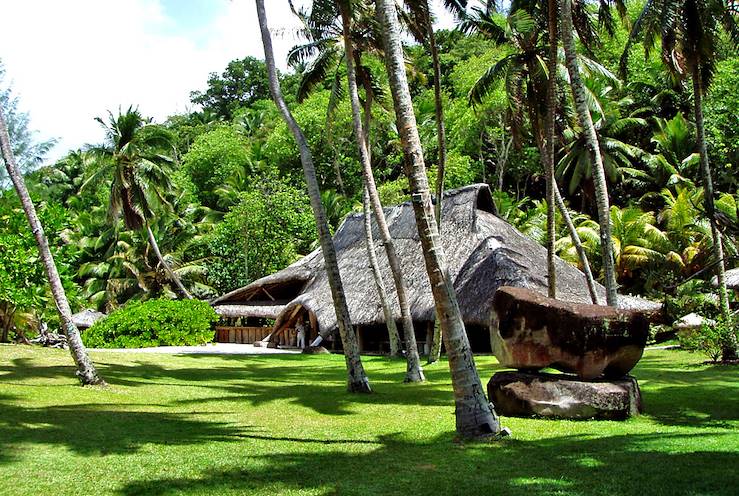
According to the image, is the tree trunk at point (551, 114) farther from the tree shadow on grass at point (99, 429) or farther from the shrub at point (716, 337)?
the tree shadow on grass at point (99, 429)

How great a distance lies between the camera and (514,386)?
31.3ft

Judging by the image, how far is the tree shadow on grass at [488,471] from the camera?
580cm

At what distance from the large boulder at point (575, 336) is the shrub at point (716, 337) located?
7.22 metres

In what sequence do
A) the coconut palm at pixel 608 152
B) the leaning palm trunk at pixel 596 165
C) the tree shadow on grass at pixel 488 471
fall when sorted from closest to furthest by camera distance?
1. the tree shadow on grass at pixel 488 471
2. the leaning palm trunk at pixel 596 165
3. the coconut palm at pixel 608 152

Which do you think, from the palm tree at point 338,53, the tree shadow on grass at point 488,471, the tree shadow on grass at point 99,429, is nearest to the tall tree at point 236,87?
the palm tree at point 338,53

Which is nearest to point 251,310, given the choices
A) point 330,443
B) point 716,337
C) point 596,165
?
point 716,337

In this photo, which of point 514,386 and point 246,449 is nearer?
point 246,449

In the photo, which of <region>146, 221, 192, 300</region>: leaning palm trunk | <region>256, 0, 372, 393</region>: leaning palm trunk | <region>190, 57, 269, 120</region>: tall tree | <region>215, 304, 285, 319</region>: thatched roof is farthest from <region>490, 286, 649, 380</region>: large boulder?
<region>190, 57, 269, 120</region>: tall tree

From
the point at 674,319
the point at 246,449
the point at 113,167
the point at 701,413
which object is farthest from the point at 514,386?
the point at 113,167

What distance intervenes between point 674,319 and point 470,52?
25.2 m

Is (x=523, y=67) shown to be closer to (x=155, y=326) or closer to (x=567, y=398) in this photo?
(x=567, y=398)

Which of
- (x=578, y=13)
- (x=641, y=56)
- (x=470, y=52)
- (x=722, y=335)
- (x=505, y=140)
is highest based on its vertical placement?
(x=470, y=52)

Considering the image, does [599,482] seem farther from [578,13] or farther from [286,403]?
[578,13]

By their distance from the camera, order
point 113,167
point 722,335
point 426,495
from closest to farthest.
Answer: point 426,495 → point 722,335 → point 113,167
